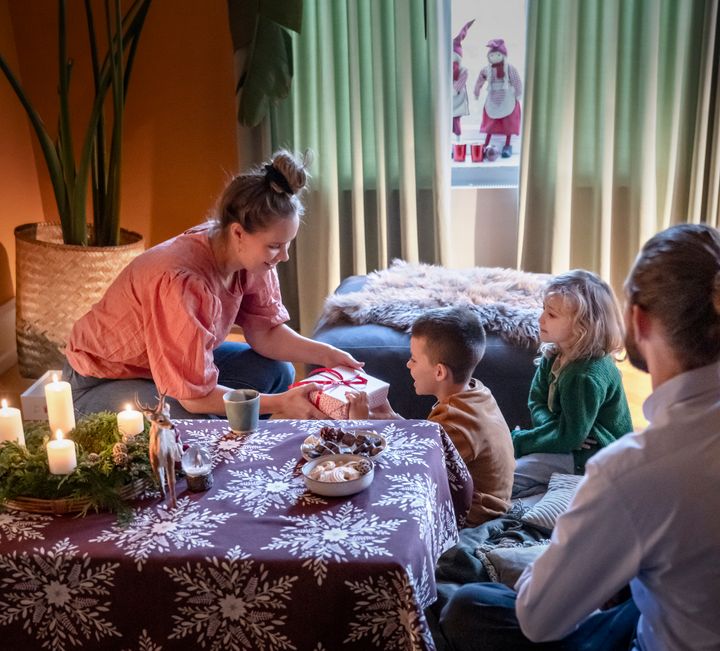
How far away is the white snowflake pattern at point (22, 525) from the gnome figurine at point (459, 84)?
315cm

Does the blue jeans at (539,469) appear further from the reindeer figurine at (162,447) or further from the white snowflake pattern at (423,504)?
the reindeer figurine at (162,447)

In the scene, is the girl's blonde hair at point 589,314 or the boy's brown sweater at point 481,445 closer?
the boy's brown sweater at point 481,445

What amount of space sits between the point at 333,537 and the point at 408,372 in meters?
1.45

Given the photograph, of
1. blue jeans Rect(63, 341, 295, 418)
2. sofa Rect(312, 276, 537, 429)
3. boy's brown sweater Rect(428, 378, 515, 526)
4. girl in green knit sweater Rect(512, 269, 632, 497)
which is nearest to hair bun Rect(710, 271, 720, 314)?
boy's brown sweater Rect(428, 378, 515, 526)

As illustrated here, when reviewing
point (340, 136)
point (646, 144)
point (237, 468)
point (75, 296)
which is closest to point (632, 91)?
point (646, 144)

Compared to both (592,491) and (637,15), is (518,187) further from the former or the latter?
(592,491)

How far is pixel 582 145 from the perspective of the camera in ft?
12.5

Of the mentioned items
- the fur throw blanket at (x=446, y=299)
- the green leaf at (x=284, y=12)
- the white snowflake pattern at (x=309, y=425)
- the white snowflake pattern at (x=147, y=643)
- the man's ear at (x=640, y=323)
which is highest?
the green leaf at (x=284, y=12)

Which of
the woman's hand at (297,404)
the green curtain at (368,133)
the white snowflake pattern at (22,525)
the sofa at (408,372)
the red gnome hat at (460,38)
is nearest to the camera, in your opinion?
the white snowflake pattern at (22,525)

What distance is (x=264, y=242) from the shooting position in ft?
7.38

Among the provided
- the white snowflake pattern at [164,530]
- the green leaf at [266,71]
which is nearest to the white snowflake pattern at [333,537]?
the white snowflake pattern at [164,530]

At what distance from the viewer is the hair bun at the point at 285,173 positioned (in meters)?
2.21

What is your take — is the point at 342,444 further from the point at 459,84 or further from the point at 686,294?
the point at 459,84

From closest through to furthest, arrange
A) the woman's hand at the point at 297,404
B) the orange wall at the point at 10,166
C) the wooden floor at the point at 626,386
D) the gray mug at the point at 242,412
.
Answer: the gray mug at the point at 242,412 < the woman's hand at the point at 297,404 < the wooden floor at the point at 626,386 < the orange wall at the point at 10,166
